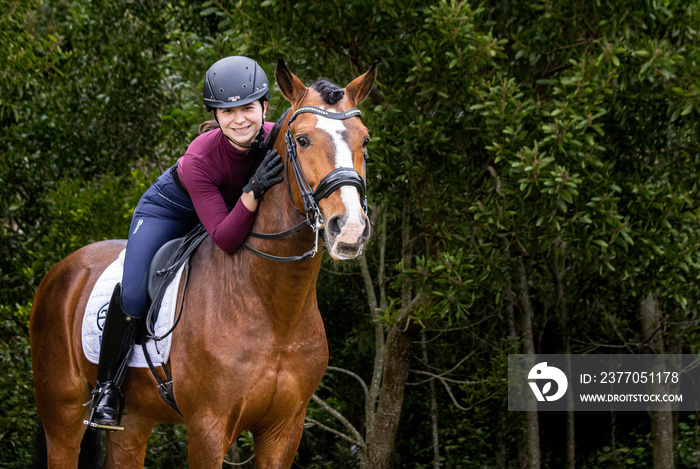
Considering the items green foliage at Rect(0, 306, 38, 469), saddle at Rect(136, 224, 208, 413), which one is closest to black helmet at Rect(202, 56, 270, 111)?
saddle at Rect(136, 224, 208, 413)

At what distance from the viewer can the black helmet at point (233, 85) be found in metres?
3.22

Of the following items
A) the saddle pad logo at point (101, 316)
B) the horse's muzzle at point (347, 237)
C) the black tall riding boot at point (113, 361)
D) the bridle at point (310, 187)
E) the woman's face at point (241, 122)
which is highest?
the woman's face at point (241, 122)

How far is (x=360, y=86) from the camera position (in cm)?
325

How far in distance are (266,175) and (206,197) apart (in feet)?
1.20

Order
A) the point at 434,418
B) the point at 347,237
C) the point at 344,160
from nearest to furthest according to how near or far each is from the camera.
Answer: the point at 347,237
the point at 344,160
the point at 434,418

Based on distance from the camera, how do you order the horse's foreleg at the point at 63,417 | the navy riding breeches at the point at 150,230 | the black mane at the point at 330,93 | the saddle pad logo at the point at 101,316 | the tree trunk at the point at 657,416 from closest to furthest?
the black mane at the point at 330,93 < the navy riding breeches at the point at 150,230 < the saddle pad logo at the point at 101,316 < the horse's foreleg at the point at 63,417 < the tree trunk at the point at 657,416

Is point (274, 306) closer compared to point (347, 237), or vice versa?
point (347, 237)

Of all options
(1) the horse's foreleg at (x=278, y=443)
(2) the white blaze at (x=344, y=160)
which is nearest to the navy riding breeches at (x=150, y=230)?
(1) the horse's foreleg at (x=278, y=443)

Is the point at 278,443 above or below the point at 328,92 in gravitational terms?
below

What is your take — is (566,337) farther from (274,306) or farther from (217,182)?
(217,182)

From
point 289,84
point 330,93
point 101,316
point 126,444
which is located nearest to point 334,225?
point 330,93

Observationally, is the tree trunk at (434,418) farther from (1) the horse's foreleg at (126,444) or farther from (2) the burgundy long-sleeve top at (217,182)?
(2) the burgundy long-sleeve top at (217,182)

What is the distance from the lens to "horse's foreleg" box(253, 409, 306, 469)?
11.2 feet

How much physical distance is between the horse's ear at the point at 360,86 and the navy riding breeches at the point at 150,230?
108 cm
